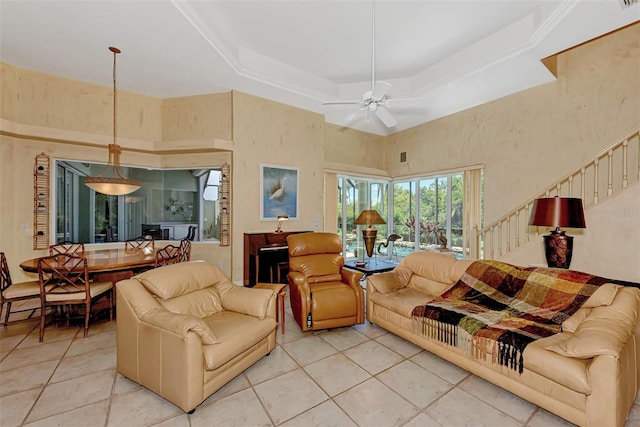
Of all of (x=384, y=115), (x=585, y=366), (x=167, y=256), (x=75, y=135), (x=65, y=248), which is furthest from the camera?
(x=75, y=135)

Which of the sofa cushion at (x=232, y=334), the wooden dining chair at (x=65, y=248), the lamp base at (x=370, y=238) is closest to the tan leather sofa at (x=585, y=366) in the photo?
the sofa cushion at (x=232, y=334)

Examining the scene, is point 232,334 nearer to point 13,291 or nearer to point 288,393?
point 288,393

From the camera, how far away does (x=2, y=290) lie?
9.98 ft

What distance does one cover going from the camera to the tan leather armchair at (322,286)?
120 inches

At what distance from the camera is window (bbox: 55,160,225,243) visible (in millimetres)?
4746

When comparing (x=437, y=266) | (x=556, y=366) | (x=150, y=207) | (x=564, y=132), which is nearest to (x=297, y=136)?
(x=150, y=207)

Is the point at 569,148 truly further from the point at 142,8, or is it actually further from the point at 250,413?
the point at 142,8

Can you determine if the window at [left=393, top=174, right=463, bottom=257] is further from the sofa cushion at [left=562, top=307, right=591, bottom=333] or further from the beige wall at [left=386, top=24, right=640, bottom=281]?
the sofa cushion at [left=562, top=307, right=591, bottom=333]

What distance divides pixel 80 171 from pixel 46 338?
2946 mm

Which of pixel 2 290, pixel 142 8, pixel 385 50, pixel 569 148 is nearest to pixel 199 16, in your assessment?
pixel 142 8

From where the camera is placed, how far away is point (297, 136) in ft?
18.3

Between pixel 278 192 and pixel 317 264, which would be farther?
pixel 278 192

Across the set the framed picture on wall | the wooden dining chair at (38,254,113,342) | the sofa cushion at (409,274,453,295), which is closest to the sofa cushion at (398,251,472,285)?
the sofa cushion at (409,274,453,295)

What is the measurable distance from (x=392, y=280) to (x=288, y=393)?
1742 millimetres
